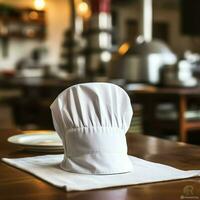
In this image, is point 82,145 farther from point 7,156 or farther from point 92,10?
point 92,10

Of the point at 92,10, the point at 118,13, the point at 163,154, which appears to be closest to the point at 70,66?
the point at 92,10

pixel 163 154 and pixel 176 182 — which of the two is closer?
pixel 176 182

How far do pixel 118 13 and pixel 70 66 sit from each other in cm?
469

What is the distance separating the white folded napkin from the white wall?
8742 millimetres

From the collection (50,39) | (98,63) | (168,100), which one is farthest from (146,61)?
(50,39)

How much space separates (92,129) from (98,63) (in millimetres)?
4357

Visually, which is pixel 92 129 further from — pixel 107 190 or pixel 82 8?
pixel 82 8

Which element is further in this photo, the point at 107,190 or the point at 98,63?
the point at 98,63

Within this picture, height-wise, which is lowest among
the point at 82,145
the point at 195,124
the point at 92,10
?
the point at 195,124

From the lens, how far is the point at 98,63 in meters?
5.35

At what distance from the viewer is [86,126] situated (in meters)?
1.02

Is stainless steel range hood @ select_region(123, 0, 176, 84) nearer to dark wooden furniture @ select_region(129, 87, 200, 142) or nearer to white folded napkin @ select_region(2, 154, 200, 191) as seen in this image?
dark wooden furniture @ select_region(129, 87, 200, 142)

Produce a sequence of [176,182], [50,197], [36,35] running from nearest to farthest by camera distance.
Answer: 1. [50,197]
2. [176,182]
3. [36,35]

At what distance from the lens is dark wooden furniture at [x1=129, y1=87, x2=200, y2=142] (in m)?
3.54
